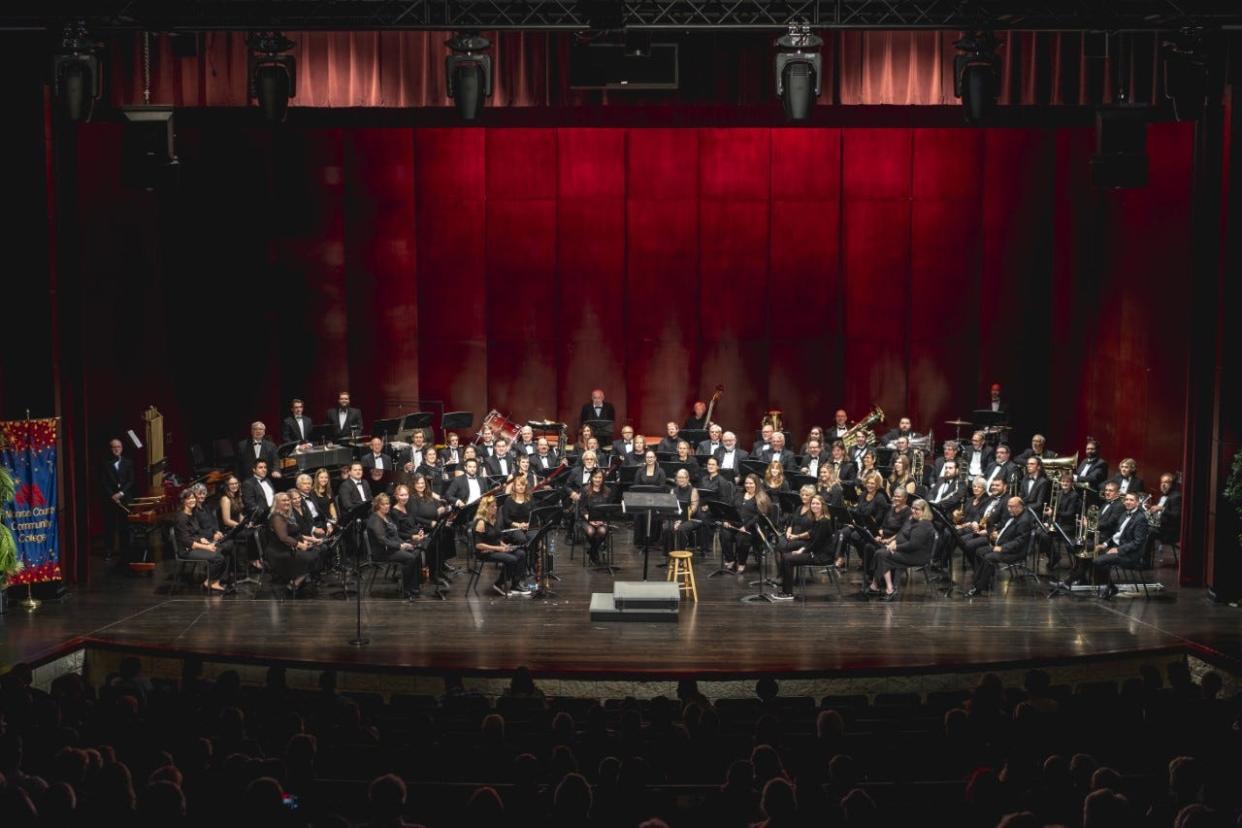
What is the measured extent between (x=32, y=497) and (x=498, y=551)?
4.55 metres

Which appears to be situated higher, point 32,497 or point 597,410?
point 597,410

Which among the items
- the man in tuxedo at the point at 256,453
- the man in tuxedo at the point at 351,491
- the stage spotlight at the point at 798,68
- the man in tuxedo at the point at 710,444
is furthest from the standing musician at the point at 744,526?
the man in tuxedo at the point at 256,453

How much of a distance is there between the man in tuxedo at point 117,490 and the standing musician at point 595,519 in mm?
4927

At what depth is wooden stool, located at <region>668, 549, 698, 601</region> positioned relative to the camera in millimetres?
13750

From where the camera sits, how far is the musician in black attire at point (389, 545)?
13.7 metres

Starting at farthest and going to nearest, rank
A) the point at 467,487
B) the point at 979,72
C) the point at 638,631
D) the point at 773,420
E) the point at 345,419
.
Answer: the point at 773,420 → the point at 345,419 → the point at 467,487 → the point at 638,631 → the point at 979,72

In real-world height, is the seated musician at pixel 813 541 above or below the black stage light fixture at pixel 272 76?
below

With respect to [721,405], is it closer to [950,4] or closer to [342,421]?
[342,421]

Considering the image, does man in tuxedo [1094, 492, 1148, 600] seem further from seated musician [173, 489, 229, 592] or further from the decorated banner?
the decorated banner

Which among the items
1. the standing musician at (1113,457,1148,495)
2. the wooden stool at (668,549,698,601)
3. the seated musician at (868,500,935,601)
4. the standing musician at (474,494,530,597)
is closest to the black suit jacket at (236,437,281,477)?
the standing musician at (474,494,530,597)

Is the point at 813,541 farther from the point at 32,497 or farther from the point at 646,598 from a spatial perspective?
the point at 32,497

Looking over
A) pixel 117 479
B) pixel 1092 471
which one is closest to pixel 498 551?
pixel 117 479

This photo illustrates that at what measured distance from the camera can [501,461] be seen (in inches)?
641

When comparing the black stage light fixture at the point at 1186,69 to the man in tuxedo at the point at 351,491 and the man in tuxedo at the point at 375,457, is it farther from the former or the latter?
the man in tuxedo at the point at 375,457
